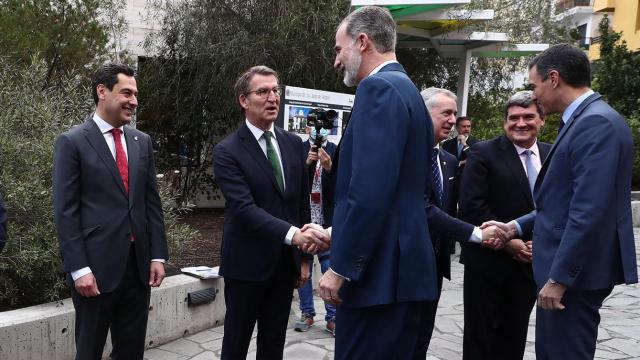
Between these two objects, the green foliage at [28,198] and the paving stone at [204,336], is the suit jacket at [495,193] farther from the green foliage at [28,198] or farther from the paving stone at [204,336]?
the green foliage at [28,198]

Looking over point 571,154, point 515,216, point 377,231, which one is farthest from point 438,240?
point 377,231

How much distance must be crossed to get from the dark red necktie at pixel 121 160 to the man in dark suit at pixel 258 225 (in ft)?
1.63

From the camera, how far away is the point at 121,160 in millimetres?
3373

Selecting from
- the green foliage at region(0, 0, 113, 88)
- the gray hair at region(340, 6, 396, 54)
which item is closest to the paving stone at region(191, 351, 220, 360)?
the gray hair at region(340, 6, 396, 54)

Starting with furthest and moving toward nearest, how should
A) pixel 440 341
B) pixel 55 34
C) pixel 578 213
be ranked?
1. pixel 55 34
2. pixel 440 341
3. pixel 578 213

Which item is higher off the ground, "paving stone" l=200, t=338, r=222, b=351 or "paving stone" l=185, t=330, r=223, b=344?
"paving stone" l=200, t=338, r=222, b=351

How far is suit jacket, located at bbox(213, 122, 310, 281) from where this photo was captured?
334cm

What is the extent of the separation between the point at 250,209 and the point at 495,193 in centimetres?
161

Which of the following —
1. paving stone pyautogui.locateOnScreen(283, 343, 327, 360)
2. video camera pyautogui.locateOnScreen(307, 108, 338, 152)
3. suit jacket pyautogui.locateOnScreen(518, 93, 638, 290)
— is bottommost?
paving stone pyautogui.locateOnScreen(283, 343, 327, 360)

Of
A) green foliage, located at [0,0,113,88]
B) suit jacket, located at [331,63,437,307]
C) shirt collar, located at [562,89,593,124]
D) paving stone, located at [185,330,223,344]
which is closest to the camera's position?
suit jacket, located at [331,63,437,307]

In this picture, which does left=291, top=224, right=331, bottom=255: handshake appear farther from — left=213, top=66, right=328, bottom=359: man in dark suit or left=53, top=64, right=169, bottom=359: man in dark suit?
left=53, top=64, right=169, bottom=359: man in dark suit

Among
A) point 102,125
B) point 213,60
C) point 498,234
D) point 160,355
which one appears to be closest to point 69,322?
point 160,355

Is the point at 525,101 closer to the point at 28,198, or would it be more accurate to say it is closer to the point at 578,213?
the point at 578,213

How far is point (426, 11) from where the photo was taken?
27.8 feet
